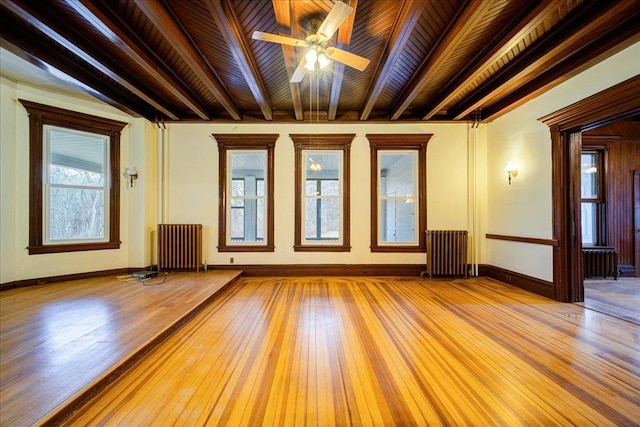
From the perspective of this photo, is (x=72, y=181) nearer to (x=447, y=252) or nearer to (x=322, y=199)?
(x=322, y=199)

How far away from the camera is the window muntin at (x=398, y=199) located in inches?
207

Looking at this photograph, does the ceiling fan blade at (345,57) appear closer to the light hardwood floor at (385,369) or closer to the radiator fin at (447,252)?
the light hardwood floor at (385,369)

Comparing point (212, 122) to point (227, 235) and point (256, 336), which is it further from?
point (256, 336)

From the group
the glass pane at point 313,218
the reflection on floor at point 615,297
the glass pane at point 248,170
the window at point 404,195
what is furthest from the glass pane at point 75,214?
the reflection on floor at point 615,297

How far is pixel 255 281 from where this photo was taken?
4797 millimetres

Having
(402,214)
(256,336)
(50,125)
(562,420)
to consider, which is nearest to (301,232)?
(402,214)

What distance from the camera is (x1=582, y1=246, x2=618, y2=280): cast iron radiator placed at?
494cm

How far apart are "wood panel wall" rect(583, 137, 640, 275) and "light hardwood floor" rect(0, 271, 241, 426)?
291 inches

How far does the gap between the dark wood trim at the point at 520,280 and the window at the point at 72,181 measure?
7.06m

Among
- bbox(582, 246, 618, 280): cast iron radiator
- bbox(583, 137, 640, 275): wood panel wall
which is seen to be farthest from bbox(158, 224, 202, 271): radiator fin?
bbox(583, 137, 640, 275): wood panel wall

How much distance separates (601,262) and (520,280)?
2.16m

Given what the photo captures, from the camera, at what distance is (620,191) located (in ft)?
16.9

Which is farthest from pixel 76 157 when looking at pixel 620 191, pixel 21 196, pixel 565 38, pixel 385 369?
pixel 620 191

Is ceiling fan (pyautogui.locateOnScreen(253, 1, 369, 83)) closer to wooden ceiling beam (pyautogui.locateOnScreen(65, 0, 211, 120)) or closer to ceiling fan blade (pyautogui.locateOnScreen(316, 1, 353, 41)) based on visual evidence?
ceiling fan blade (pyautogui.locateOnScreen(316, 1, 353, 41))
